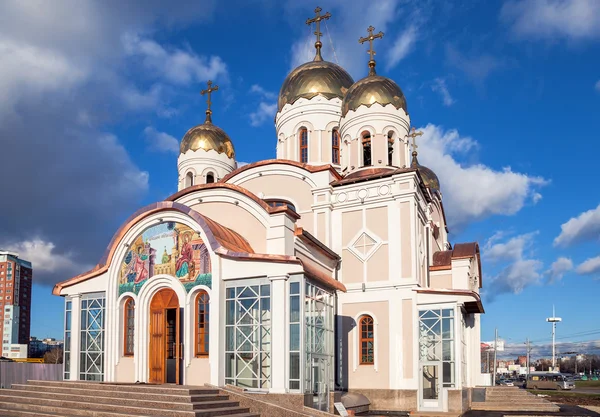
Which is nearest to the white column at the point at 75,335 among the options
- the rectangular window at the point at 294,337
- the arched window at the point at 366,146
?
the rectangular window at the point at 294,337

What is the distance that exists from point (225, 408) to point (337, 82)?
48.8 feet

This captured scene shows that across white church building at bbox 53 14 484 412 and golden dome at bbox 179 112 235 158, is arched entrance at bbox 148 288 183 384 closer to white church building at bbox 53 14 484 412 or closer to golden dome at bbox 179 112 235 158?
white church building at bbox 53 14 484 412

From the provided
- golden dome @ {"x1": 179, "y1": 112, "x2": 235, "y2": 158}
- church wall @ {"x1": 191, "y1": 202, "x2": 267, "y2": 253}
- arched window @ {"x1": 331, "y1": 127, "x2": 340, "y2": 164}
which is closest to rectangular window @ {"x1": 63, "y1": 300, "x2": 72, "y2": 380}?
church wall @ {"x1": 191, "y1": 202, "x2": 267, "y2": 253}

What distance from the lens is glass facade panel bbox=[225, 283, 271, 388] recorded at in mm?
14102

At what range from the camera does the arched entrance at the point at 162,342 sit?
15.6 meters

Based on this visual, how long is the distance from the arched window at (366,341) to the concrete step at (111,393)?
6.04 meters

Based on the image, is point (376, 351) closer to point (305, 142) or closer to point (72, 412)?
point (72, 412)

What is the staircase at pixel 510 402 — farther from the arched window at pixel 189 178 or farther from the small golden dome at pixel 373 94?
the arched window at pixel 189 178

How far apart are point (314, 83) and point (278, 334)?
12.8m

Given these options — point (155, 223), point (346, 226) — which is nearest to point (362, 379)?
point (346, 226)

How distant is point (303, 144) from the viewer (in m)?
23.6

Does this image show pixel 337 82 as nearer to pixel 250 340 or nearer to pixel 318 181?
pixel 318 181

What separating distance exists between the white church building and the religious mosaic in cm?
4

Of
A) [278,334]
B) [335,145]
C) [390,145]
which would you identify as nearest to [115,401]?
[278,334]
